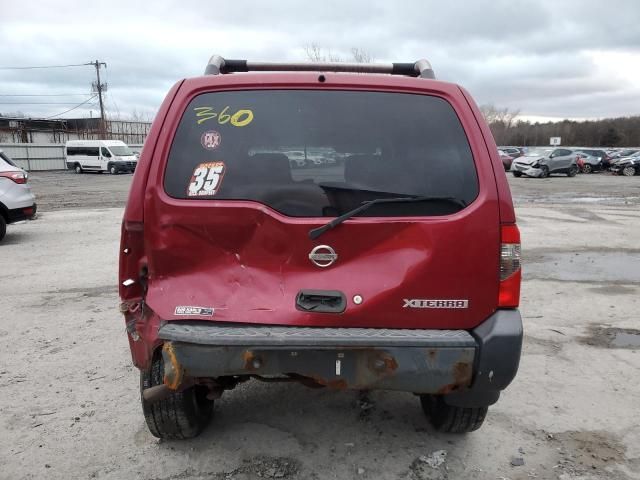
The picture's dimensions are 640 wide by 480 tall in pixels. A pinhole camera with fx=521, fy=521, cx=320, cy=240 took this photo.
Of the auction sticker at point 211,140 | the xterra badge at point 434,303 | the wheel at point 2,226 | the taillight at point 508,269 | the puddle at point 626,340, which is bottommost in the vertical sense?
the puddle at point 626,340

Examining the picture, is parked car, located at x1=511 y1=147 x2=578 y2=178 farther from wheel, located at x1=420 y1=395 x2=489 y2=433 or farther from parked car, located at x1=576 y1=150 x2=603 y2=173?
wheel, located at x1=420 y1=395 x2=489 y2=433

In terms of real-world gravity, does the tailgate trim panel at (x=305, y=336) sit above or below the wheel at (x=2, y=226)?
above

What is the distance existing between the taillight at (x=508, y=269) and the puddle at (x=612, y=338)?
9.01 feet

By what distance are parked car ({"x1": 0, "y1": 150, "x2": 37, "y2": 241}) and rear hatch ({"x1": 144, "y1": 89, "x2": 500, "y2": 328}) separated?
8357 mm

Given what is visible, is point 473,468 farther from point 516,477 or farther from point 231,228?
point 231,228

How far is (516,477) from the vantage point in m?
2.79

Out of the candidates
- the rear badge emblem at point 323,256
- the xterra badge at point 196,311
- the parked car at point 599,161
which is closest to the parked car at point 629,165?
the parked car at point 599,161

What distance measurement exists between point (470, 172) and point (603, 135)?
86760mm

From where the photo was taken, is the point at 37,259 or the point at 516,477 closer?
the point at 516,477

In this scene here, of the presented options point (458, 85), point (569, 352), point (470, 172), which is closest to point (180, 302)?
point (470, 172)

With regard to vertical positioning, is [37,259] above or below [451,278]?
below

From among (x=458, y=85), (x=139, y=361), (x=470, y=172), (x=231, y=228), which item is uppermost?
(x=458, y=85)

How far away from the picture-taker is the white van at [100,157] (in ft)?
128

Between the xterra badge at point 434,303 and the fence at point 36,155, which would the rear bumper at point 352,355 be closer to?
the xterra badge at point 434,303
